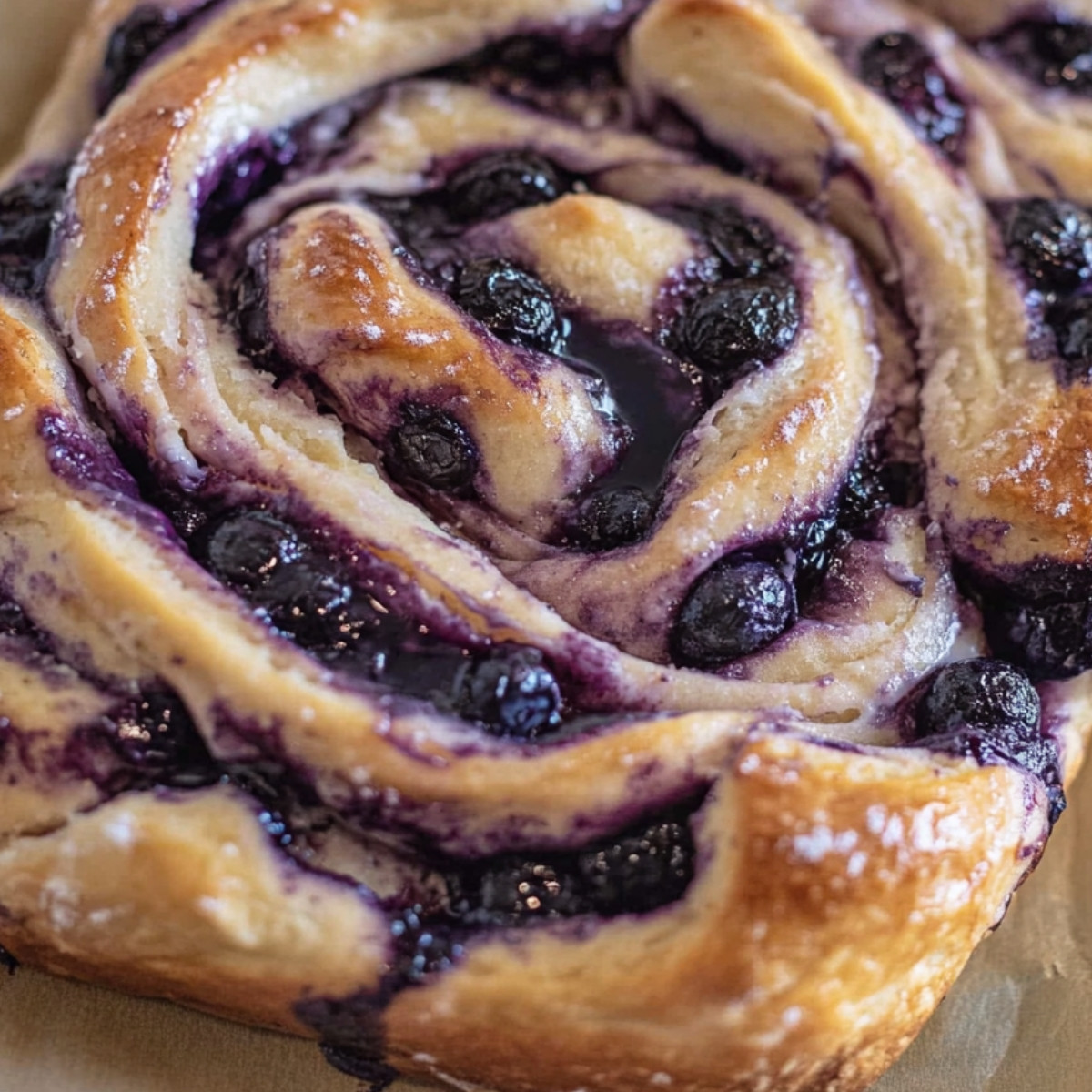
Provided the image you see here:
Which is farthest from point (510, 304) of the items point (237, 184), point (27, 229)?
point (27, 229)

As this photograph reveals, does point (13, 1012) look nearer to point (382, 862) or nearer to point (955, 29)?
point (382, 862)

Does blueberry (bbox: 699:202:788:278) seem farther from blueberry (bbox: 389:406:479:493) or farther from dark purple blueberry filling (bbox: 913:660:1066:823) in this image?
dark purple blueberry filling (bbox: 913:660:1066:823)

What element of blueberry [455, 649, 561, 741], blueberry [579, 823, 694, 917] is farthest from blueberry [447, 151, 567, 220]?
blueberry [579, 823, 694, 917]

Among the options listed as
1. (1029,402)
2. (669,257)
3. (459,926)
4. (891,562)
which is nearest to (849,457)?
(891,562)

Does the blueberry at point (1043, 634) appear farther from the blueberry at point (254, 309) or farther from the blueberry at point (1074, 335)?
the blueberry at point (254, 309)

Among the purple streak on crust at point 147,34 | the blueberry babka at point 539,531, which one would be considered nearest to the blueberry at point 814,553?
the blueberry babka at point 539,531

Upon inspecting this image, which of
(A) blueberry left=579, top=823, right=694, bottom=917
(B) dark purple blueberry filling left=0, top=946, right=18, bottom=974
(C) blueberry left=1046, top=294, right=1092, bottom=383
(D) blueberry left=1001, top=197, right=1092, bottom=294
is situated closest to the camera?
(A) blueberry left=579, top=823, right=694, bottom=917

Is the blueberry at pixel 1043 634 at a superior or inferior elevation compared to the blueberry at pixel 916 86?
inferior
